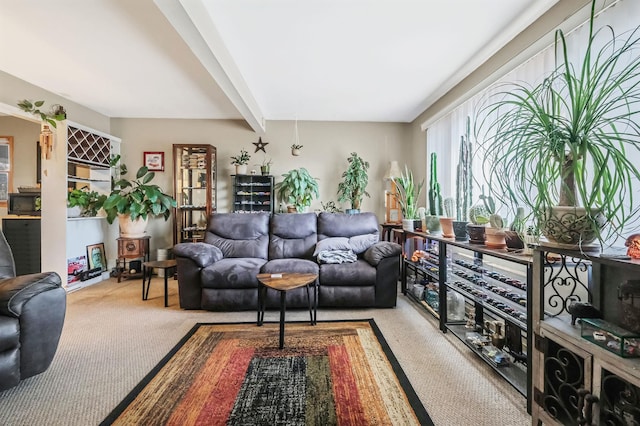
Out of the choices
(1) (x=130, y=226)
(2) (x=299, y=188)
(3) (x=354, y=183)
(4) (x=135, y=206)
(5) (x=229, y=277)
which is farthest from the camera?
(3) (x=354, y=183)

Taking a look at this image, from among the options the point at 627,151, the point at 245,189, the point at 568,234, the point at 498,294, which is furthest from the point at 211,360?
the point at 245,189

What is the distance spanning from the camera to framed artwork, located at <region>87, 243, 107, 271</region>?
427cm

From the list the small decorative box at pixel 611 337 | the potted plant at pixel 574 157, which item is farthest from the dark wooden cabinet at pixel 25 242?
the small decorative box at pixel 611 337

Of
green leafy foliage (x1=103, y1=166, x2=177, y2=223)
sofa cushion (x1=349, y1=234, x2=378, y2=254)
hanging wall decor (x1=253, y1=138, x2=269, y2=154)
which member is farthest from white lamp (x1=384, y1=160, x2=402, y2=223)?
green leafy foliage (x1=103, y1=166, x2=177, y2=223)

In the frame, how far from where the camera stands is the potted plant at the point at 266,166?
4.80 meters

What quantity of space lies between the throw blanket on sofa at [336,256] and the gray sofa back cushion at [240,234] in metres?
0.78

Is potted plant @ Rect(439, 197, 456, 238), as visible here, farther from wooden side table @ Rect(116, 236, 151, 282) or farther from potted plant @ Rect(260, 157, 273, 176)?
wooden side table @ Rect(116, 236, 151, 282)

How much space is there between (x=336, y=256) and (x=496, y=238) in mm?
1626

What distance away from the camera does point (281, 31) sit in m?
2.43

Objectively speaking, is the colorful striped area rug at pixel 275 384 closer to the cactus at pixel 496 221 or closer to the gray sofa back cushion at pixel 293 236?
the cactus at pixel 496 221

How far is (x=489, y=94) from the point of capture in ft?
9.23

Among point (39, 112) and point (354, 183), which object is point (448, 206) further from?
point (39, 112)

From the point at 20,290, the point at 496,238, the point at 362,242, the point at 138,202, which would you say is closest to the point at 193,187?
the point at 138,202

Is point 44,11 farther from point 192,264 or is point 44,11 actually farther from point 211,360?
point 211,360
